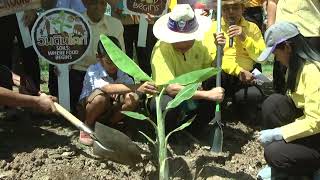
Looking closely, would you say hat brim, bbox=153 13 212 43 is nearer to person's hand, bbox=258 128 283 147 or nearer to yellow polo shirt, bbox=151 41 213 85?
yellow polo shirt, bbox=151 41 213 85

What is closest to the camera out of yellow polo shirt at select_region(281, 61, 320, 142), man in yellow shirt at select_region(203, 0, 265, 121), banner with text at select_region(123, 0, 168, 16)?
yellow polo shirt at select_region(281, 61, 320, 142)

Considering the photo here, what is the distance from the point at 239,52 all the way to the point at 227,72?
0.22 meters

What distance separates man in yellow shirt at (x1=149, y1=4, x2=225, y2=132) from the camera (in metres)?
→ 4.73

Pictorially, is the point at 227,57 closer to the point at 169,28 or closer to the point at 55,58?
the point at 169,28

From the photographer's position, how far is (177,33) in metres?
4.76

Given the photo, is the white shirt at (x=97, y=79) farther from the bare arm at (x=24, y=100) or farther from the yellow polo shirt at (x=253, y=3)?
the yellow polo shirt at (x=253, y=3)

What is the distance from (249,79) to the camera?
5297mm

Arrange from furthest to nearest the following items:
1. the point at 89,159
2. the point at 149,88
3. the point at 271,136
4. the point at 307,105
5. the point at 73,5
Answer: the point at 73,5
the point at 89,159
the point at 149,88
the point at 271,136
the point at 307,105

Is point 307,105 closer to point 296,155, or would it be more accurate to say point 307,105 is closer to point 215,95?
point 296,155

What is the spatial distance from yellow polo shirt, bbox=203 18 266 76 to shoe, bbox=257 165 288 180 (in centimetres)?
120

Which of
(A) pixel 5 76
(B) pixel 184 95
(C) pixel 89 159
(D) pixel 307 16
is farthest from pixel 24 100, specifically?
(D) pixel 307 16

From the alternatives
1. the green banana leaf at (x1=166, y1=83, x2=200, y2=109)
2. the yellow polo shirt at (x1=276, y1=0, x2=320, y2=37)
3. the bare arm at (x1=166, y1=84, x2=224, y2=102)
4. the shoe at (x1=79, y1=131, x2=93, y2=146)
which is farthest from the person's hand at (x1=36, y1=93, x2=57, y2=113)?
the yellow polo shirt at (x1=276, y1=0, x2=320, y2=37)

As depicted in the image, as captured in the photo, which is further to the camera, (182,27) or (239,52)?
(239,52)

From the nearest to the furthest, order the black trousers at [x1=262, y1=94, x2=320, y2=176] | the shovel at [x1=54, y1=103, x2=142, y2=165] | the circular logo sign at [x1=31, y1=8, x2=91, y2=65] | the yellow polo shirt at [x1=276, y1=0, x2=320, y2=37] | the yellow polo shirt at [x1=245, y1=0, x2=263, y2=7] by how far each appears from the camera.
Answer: the black trousers at [x1=262, y1=94, x2=320, y2=176], the shovel at [x1=54, y1=103, x2=142, y2=165], the yellow polo shirt at [x1=276, y1=0, x2=320, y2=37], the circular logo sign at [x1=31, y1=8, x2=91, y2=65], the yellow polo shirt at [x1=245, y1=0, x2=263, y2=7]
